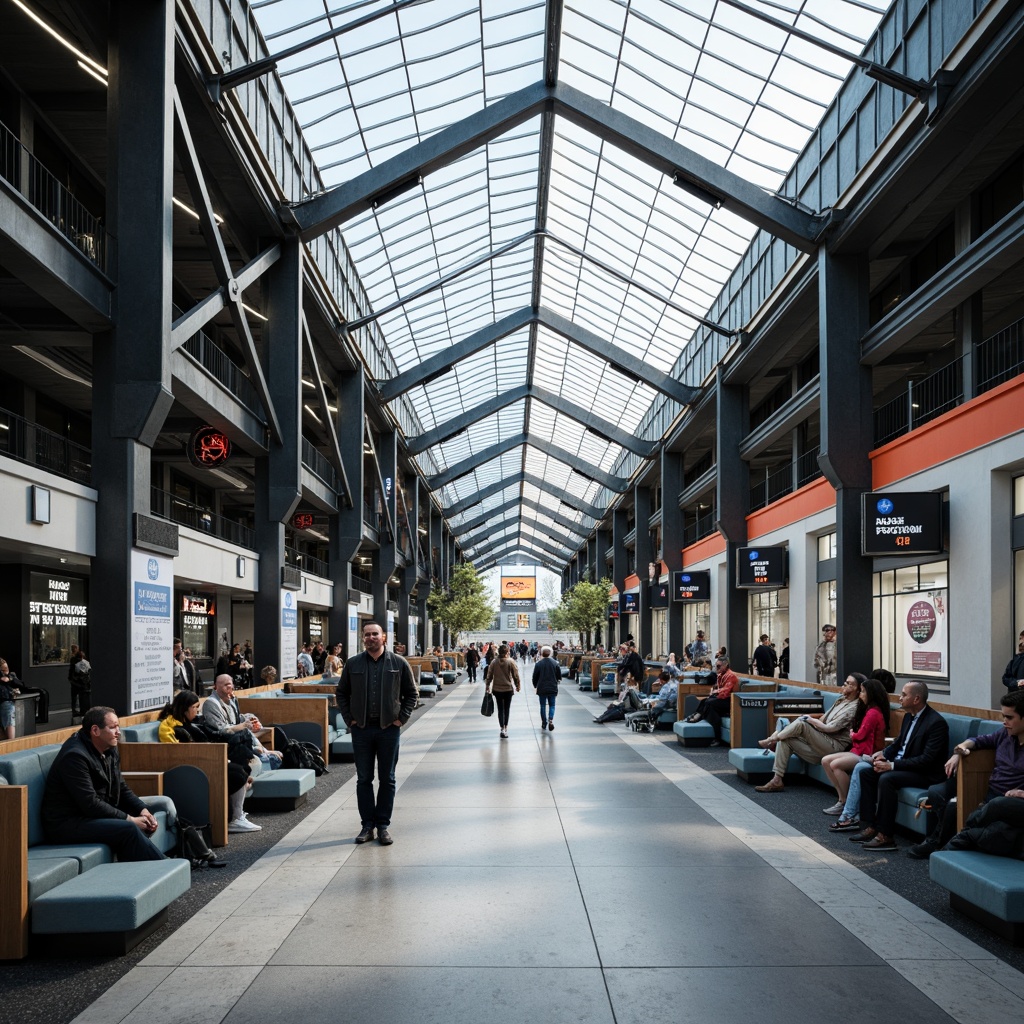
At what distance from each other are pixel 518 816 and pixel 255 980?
456 centimetres

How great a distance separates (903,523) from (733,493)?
12278mm

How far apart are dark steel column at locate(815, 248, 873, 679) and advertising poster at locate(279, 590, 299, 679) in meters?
10.6

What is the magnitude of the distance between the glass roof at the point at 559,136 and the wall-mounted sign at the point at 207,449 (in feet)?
23.2

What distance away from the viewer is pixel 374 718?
808cm

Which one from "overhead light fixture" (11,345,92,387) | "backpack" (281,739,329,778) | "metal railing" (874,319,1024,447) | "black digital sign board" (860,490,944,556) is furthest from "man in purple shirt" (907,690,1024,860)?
"overhead light fixture" (11,345,92,387)

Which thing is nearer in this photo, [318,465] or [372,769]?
[372,769]

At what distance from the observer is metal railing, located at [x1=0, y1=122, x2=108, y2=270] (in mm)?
14000

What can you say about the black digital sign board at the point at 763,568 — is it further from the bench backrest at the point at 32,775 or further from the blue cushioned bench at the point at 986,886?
the bench backrest at the point at 32,775

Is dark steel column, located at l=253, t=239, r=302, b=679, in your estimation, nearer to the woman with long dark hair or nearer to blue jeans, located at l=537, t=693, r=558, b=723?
blue jeans, located at l=537, t=693, r=558, b=723

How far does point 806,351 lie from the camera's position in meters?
24.1

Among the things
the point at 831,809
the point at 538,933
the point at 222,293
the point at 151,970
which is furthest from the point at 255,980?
the point at 222,293

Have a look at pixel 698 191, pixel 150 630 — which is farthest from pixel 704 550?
pixel 150 630

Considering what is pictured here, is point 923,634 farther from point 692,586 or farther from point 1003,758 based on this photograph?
point 692,586

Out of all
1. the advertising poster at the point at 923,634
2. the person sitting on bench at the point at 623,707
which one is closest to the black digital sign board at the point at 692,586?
the person sitting on bench at the point at 623,707
